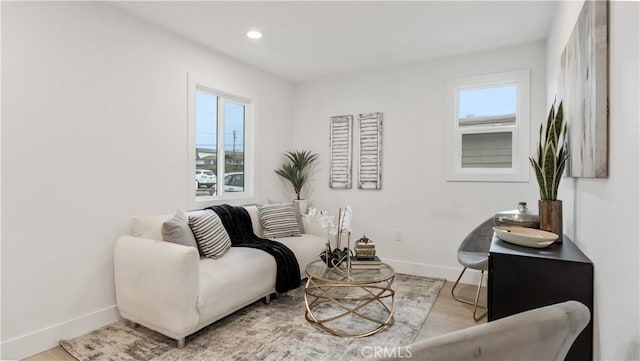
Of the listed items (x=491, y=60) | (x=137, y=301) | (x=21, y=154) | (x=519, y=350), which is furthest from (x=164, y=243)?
(x=491, y=60)

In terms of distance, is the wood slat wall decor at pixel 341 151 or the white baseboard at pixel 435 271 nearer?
the white baseboard at pixel 435 271

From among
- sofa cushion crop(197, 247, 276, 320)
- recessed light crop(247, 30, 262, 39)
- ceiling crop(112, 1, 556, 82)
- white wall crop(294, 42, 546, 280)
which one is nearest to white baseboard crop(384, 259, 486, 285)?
white wall crop(294, 42, 546, 280)

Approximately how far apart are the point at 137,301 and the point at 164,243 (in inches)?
18.3

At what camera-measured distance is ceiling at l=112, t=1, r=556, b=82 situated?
103 inches

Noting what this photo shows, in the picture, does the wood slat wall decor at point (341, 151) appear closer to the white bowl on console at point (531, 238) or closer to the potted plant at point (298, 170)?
the potted plant at point (298, 170)

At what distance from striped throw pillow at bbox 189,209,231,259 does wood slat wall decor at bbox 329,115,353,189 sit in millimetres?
1896

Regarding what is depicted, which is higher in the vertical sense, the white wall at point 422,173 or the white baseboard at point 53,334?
the white wall at point 422,173

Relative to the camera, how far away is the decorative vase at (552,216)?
5.99ft

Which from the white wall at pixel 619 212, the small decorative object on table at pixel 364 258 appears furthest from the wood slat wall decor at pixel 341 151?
the white wall at pixel 619 212

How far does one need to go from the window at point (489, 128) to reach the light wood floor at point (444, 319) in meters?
1.24

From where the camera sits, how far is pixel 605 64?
4.08ft

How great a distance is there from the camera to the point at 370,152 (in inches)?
165

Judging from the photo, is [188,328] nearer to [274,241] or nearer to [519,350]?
[274,241]

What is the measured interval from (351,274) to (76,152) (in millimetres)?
2201
